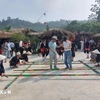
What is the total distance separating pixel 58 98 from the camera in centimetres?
523

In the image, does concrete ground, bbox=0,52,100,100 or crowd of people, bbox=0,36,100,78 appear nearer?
concrete ground, bbox=0,52,100,100

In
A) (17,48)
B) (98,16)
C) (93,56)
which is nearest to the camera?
(93,56)

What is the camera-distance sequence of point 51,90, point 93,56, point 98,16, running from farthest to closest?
1. point 98,16
2. point 93,56
3. point 51,90

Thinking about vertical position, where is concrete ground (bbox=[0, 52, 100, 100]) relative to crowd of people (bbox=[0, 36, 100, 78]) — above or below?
below

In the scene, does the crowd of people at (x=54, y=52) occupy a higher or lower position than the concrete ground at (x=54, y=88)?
higher

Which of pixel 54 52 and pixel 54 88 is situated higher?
pixel 54 52

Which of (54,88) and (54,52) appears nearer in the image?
(54,88)

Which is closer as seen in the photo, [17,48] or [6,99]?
[6,99]

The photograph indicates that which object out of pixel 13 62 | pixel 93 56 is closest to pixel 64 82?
pixel 13 62

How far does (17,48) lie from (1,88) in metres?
11.6

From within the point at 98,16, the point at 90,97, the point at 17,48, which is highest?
the point at 98,16

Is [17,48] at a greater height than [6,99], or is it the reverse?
[17,48]

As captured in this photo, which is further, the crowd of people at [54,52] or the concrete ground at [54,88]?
the crowd of people at [54,52]

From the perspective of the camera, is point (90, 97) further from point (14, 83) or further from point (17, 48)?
point (17, 48)
